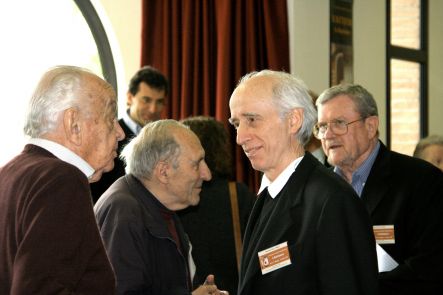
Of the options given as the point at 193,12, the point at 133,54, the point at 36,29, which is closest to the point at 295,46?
the point at 193,12

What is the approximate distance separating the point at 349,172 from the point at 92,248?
1.92m

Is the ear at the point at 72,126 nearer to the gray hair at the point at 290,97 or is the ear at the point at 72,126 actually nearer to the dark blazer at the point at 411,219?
the gray hair at the point at 290,97

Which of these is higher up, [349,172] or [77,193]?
[77,193]

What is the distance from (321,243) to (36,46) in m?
4.14

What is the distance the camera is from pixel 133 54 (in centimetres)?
591

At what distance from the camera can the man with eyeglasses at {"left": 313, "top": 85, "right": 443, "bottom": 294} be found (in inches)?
128

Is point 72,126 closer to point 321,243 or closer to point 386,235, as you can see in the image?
point 321,243

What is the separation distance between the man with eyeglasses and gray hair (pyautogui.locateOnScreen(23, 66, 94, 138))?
1565 mm

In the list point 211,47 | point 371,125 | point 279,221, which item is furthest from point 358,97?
point 211,47

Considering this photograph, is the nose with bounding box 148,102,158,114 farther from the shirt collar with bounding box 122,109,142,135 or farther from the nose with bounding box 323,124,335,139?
the nose with bounding box 323,124,335,139

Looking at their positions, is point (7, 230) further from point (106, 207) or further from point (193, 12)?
point (193, 12)

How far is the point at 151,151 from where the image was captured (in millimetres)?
3312

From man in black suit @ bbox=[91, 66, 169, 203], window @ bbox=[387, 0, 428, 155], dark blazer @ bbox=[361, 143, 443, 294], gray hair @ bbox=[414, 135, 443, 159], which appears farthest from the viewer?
window @ bbox=[387, 0, 428, 155]

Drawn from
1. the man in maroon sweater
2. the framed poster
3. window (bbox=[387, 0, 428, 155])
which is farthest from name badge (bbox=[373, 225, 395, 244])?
window (bbox=[387, 0, 428, 155])
